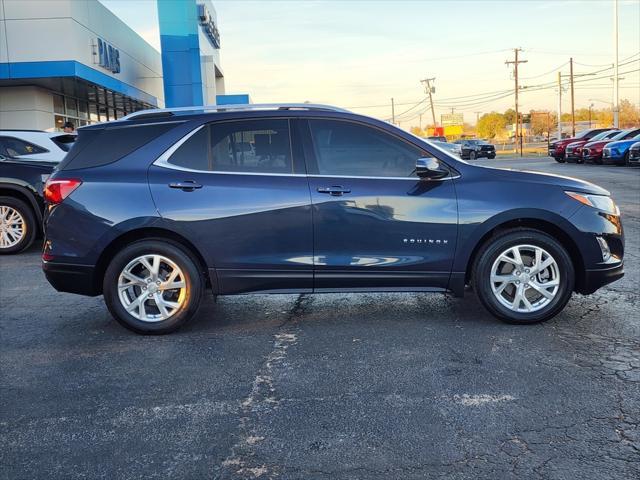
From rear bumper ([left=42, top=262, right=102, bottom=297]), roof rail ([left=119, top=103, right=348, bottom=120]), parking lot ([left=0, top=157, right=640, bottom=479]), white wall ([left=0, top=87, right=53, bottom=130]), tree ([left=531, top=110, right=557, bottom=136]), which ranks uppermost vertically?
tree ([left=531, top=110, right=557, bottom=136])

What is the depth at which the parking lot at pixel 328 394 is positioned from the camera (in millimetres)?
3156

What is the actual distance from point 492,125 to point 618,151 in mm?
118491

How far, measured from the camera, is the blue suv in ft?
16.9

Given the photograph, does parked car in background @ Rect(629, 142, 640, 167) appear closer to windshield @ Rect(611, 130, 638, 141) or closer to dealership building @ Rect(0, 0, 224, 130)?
windshield @ Rect(611, 130, 638, 141)

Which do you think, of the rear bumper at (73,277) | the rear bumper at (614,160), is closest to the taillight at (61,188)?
the rear bumper at (73,277)

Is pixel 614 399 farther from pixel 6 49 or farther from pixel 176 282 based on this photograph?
pixel 6 49

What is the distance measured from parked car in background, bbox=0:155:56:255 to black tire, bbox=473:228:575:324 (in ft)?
23.1

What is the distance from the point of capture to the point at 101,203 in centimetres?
514

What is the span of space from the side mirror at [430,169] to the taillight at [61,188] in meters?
2.77

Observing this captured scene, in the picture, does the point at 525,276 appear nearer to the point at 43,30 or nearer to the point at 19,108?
the point at 43,30

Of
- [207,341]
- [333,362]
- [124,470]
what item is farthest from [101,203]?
[124,470]

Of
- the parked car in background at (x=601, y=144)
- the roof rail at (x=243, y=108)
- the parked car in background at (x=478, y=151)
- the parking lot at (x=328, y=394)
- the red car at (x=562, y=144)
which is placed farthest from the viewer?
the parked car in background at (x=478, y=151)

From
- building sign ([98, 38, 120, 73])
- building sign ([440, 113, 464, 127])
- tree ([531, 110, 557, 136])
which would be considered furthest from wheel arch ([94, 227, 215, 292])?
tree ([531, 110, 557, 136])

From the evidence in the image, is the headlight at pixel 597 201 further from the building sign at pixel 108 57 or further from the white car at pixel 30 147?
the building sign at pixel 108 57
